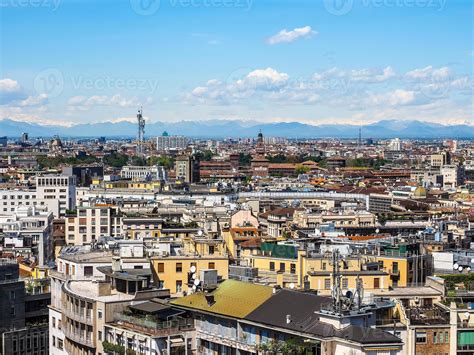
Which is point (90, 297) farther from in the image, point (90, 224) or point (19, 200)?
point (19, 200)

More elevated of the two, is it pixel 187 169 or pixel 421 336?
pixel 421 336

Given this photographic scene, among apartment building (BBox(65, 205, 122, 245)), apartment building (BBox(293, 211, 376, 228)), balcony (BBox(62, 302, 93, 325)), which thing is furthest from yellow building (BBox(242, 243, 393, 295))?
apartment building (BBox(293, 211, 376, 228))

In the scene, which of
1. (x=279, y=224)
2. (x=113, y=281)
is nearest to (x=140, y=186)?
(x=279, y=224)

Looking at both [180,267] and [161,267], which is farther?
[180,267]

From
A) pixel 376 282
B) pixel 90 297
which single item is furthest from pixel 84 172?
pixel 90 297

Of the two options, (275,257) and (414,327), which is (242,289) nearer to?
(414,327)

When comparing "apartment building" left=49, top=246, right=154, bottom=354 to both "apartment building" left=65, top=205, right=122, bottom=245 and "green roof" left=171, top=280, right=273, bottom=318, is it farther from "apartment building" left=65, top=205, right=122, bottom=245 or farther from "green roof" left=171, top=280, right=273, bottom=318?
"apartment building" left=65, top=205, right=122, bottom=245
